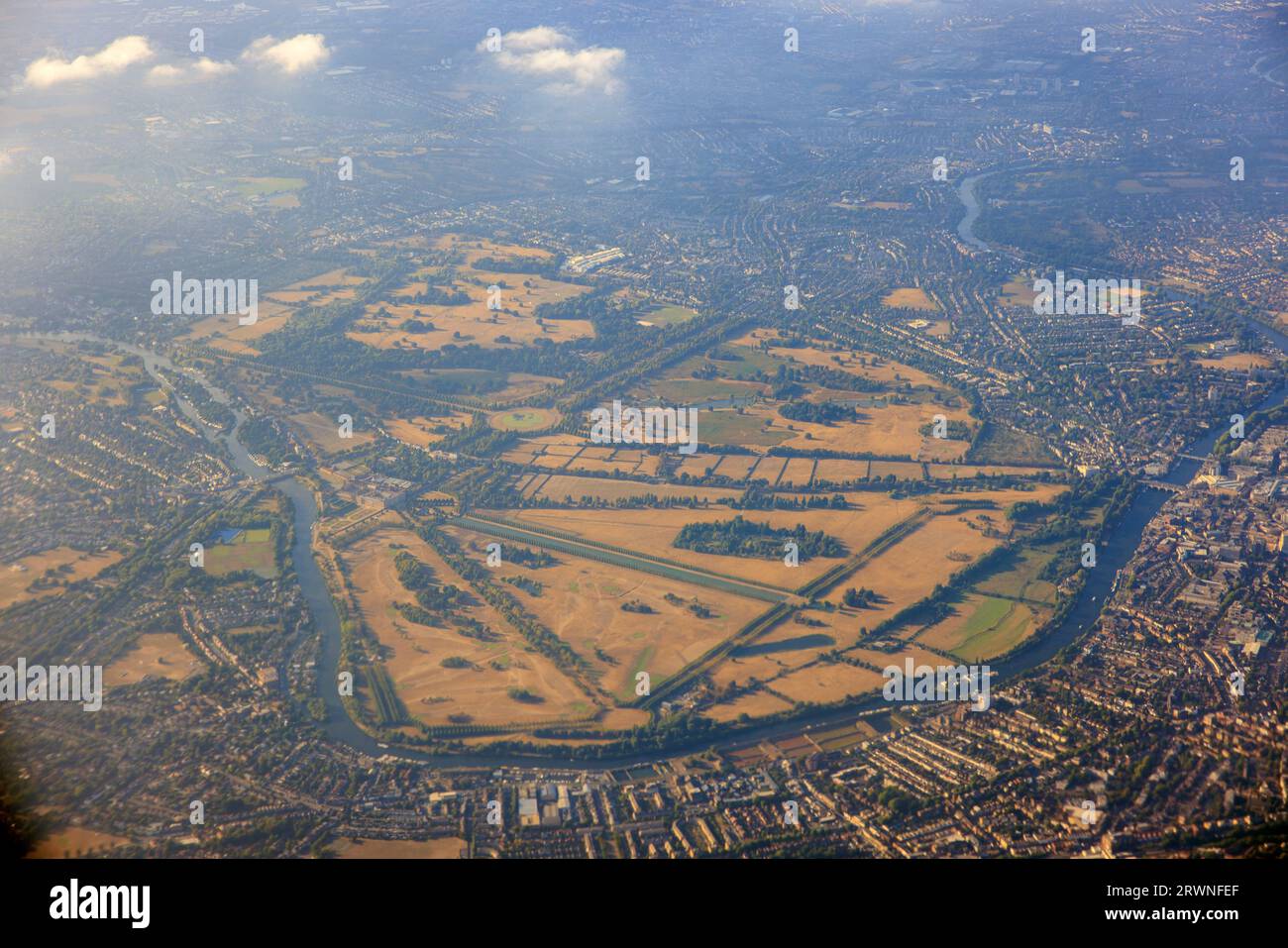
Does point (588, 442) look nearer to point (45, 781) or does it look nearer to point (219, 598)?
point (219, 598)

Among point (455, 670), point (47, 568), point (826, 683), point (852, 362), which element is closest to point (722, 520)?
point (826, 683)

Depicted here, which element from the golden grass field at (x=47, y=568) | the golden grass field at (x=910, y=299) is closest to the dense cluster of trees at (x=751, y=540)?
the golden grass field at (x=47, y=568)

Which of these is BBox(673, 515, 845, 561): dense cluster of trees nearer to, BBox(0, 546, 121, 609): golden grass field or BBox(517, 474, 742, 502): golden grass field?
BBox(517, 474, 742, 502): golden grass field

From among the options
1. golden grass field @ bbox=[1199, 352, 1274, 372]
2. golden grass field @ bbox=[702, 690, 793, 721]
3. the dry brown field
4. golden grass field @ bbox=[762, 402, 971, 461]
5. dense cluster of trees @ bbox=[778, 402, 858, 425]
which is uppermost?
golden grass field @ bbox=[1199, 352, 1274, 372]

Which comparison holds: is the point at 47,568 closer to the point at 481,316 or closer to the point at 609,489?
the point at 609,489

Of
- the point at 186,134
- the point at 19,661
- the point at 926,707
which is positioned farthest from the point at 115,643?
the point at 186,134

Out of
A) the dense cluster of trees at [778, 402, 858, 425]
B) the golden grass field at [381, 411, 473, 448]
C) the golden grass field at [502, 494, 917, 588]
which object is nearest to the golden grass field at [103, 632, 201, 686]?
the golden grass field at [502, 494, 917, 588]
